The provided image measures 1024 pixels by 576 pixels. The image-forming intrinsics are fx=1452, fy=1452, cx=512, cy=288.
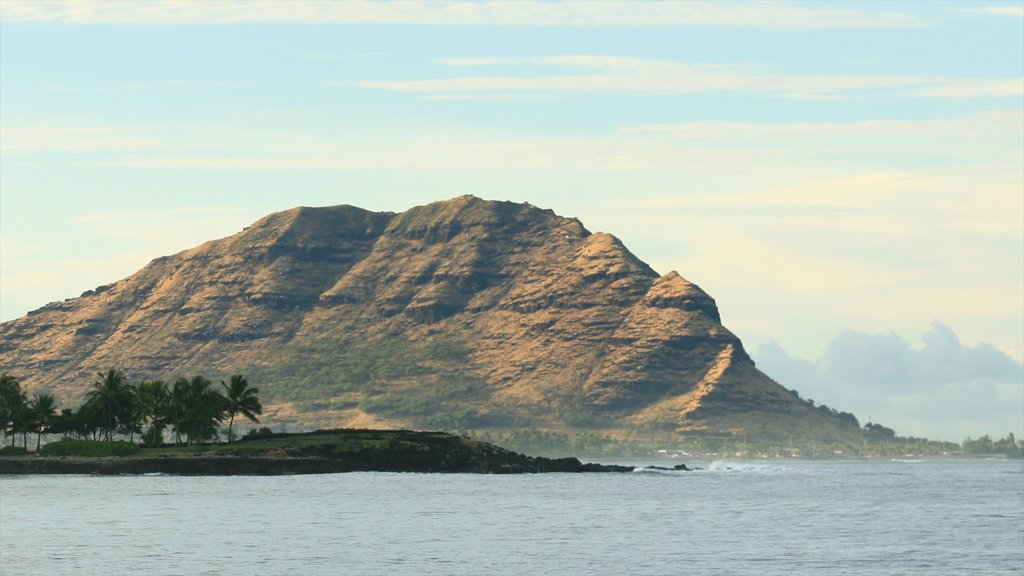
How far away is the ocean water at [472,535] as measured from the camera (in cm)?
9938

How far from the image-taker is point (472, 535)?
125 metres

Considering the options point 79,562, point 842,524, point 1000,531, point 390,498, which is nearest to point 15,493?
point 390,498

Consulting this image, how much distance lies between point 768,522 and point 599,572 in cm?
5582

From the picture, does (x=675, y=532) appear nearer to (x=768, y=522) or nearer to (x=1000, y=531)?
(x=768, y=522)

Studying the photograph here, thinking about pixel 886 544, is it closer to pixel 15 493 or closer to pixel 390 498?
pixel 390 498

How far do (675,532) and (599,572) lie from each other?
37.4 metres

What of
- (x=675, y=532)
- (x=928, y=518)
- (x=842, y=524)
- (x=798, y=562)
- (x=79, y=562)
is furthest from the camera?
(x=928, y=518)

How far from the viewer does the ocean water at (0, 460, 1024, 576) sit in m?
99.4

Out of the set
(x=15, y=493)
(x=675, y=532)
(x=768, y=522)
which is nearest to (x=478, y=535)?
(x=675, y=532)

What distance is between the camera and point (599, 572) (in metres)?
97.4

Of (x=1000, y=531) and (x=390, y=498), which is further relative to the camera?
(x=390, y=498)

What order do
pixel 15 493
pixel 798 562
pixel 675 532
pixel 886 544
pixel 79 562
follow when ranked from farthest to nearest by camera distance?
pixel 15 493, pixel 675 532, pixel 886 544, pixel 798 562, pixel 79 562

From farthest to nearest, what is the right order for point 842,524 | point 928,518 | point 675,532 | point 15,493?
point 15,493 → point 928,518 → point 842,524 → point 675,532

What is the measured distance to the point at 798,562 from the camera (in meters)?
104
